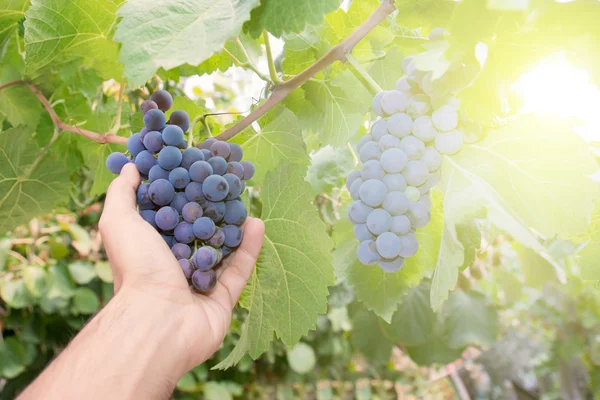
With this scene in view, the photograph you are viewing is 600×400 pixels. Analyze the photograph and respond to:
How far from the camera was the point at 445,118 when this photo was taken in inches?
21.5

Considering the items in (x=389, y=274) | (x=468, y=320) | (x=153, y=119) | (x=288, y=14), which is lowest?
(x=468, y=320)

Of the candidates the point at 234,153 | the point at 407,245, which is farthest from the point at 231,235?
the point at 407,245

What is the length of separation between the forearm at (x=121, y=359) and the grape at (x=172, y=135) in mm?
196

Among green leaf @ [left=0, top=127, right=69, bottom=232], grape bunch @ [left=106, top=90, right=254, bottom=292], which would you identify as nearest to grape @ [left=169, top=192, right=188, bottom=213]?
grape bunch @ [left=106, top=90, right=254, bottom=292]

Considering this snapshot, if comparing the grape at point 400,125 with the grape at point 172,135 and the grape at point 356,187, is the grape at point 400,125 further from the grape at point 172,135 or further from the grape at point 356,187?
the grape at point 172,135

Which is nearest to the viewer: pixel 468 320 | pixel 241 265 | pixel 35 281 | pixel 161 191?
pixel 161 191

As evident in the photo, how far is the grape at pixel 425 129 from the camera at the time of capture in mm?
566

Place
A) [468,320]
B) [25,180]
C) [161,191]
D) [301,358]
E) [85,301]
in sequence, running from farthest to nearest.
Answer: [301,358]
[468,320]
[85,301]
[25,180]
[161,191]

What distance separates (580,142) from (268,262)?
1.49ft

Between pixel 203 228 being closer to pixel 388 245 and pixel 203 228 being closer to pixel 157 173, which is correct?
pixel 157 173

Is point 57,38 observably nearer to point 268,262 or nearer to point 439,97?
point 268,262

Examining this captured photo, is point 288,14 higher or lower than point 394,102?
higher

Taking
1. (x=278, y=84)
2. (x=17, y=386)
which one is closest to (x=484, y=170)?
(x=278, y=84)

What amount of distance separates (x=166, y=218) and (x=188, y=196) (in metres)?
0.04
